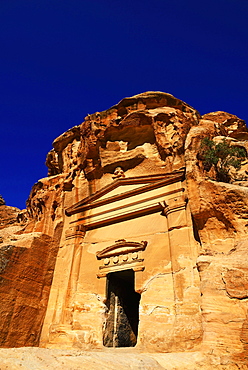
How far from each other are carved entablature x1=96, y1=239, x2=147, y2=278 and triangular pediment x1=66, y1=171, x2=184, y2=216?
1.93m

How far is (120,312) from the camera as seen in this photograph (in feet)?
30.9

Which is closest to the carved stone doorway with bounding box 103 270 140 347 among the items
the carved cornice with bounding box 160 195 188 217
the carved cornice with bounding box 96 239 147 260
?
the carved cornice with bounding box 96 239 147 260

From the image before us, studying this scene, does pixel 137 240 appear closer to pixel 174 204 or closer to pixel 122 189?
pixel 174 204

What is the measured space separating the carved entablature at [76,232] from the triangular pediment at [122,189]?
837 millimetres

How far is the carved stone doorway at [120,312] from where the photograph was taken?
28.8ft

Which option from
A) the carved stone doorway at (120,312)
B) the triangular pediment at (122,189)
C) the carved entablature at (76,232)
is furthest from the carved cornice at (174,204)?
the carved entablature at (76,232)

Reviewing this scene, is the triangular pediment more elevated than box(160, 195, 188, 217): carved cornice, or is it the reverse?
the triangular pediment

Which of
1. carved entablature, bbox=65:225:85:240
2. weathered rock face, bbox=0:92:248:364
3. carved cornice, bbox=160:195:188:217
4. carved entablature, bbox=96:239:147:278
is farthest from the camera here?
Answer: carved entablature, bbox=65:225:85:240

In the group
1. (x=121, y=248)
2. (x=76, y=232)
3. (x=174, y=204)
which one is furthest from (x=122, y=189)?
(x=174, y=204)

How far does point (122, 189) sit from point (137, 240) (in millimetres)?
2459

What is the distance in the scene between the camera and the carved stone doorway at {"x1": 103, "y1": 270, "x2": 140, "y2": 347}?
877cm

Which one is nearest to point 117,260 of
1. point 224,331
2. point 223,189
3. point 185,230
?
point 185,230

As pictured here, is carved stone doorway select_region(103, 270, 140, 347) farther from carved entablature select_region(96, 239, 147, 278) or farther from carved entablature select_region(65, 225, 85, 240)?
carved entablature select_region(65, 225, 85, 240)

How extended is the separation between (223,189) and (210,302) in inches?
110
